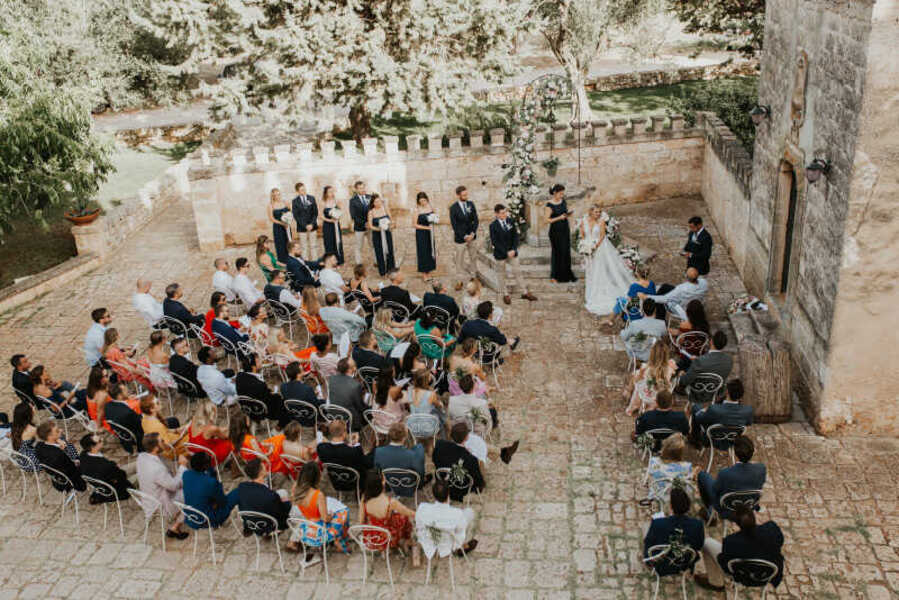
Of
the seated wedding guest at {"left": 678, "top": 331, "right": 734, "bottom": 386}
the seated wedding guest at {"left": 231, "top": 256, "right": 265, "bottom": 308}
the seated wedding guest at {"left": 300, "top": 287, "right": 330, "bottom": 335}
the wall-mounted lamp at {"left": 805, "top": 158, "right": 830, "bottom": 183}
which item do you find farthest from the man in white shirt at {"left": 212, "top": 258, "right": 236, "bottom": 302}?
the wall-mounted lamp at {"left": 805, "top": 158, "right": 830, "bottom": 183}

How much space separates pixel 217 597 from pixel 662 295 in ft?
25.4

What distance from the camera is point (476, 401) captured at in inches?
358

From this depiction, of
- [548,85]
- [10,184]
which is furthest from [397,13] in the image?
[10,184]

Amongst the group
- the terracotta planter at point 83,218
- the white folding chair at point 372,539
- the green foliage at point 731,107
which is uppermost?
the green foliage at point 731,107

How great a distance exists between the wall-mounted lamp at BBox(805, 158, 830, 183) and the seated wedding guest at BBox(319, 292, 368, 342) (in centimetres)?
624

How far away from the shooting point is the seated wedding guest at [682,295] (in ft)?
38.4

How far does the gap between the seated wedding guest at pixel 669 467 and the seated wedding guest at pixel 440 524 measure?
208 centimetres

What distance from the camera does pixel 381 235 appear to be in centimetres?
1465

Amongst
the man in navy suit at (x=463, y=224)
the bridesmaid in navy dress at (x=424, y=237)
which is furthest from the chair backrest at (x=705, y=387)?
the bridesmaid in navy dress at (x=424, y=237)

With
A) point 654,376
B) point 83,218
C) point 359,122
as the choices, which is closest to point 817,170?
point 654,376

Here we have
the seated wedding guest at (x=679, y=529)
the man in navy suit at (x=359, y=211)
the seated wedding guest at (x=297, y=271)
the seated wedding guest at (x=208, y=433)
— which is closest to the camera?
the seated wedding guest at (x=679, y=529)

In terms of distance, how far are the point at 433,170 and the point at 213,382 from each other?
30.4 feet

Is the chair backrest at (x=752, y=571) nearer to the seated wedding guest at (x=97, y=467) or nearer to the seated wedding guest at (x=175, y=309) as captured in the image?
the seated wedding guest at (x=97, y=467)

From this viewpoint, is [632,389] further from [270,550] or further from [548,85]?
[548,85]
